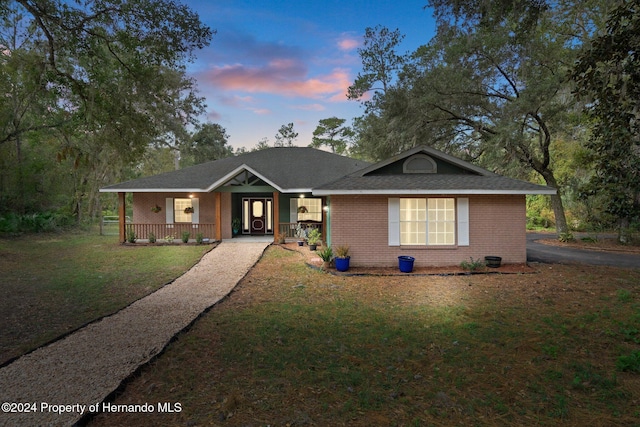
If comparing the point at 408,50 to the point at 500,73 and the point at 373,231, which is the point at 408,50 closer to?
the point at 500,73

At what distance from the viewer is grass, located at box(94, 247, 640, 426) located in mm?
3572

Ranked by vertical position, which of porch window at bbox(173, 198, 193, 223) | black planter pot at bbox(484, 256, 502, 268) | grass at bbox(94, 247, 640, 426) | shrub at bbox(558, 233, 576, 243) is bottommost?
grass at bbox(94, 247, 640, 426)

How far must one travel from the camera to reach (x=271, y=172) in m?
19.4

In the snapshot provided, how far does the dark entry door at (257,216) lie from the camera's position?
1949 cm

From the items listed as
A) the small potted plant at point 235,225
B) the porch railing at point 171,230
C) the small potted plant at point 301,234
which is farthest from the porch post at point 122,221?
the small potted plant at point 301,234

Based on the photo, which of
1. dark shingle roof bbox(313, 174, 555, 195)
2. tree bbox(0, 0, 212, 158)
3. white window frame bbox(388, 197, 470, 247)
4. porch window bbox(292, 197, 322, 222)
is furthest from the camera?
porch window bbox(292, 197, 322, 222)

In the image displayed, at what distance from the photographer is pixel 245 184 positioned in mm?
16609

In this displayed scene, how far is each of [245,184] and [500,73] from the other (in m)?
13.5

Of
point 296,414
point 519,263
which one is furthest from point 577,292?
point 296,414

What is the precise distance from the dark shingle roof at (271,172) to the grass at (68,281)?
323 cm

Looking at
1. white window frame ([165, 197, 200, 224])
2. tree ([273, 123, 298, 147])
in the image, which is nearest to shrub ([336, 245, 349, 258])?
white window frame ([165, 197, 200, 224])

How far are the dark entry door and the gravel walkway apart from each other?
433 inches

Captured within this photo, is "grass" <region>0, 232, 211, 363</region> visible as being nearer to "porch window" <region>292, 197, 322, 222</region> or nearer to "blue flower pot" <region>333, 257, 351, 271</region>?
"blue flower pot" <region>333, 257, 351, 271</region>

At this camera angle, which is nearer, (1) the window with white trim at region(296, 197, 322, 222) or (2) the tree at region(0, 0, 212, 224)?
(2) the tree at region(0, 0, 212, 224)
